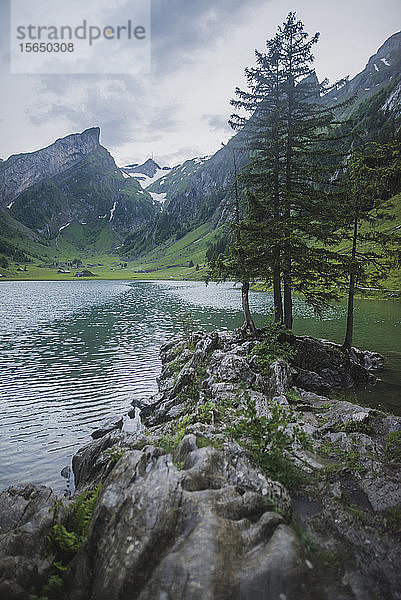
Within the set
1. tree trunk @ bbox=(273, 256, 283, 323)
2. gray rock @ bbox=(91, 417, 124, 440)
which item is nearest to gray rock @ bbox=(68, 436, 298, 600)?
gray rock @ bbox=(91, 417, 124, 440)

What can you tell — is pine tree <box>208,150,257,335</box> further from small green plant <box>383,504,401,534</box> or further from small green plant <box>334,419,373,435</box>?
small green plant <box>383,504,401,534</box>

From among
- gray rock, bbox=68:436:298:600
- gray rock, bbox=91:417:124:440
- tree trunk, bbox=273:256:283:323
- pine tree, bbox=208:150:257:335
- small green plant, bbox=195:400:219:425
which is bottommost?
gray rock, bbox=91:417:124:440

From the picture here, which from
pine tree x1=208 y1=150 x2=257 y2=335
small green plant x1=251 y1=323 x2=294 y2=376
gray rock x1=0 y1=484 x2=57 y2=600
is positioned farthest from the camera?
pine tree x1=208 y1=150 x2=257 y2=335

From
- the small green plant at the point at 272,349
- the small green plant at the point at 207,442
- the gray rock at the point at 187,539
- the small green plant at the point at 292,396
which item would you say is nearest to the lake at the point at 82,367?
the small green plant at the point at 272,349

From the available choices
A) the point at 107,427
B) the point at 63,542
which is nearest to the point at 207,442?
the point at 63,542

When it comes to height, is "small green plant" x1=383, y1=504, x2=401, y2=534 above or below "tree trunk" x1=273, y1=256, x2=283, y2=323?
below

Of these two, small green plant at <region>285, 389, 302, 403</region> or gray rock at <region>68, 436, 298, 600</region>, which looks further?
small green plant at <region>285, 389, 302, 403</region>

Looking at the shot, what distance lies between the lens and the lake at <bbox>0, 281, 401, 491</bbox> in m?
17.2

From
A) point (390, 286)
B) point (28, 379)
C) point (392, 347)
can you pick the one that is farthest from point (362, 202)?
point (390, 286)

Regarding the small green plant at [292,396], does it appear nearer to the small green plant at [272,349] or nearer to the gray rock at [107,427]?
the small green plant at [272,349]

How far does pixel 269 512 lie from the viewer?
659cm

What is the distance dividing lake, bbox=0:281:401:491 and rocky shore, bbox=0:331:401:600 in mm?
6505

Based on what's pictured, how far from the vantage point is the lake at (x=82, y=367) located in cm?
1722

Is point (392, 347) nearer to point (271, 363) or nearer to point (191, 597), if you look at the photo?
point (271, 363)
